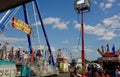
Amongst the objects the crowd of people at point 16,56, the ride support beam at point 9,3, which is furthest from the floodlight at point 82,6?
the ride support beam at point 9,3

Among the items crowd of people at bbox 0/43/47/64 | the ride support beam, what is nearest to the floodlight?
crowd of people at bbox 0/43/47/64

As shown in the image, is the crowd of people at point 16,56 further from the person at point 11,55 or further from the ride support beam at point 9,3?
the ride support beam at point 9,3

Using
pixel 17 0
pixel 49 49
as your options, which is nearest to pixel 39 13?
pixel 49 49

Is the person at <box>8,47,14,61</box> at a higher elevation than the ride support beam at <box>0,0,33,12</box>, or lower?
lower

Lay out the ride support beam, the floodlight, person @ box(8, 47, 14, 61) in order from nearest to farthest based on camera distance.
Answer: the ride support beam → the floodlight → person @ box(8, 47, 14, 61)

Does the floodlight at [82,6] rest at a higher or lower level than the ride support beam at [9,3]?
higher

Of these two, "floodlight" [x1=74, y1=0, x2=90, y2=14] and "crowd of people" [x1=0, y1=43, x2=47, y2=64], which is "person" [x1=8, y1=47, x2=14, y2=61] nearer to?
"crowd of people" [x1=0, y1=43, x2=47, y2=64]

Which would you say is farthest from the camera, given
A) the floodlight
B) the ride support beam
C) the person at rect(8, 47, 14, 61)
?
the person at rect(8, 47, 14, 61)

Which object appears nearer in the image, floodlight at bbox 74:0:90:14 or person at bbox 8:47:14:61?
floodlight at bbox 74:0:90:14

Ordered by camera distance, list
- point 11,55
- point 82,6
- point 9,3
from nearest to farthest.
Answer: point 9,3 → point 82,6 → point 11,55

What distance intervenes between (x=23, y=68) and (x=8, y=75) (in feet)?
Answer: 17.6

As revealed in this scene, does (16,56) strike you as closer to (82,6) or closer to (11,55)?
(11,55)

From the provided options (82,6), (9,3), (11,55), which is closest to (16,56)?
(11,55)

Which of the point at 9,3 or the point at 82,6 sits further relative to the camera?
the point at 82,6
